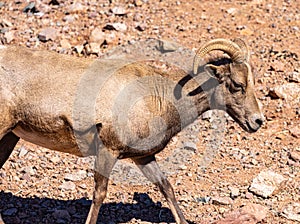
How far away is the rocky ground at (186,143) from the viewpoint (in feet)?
31.1

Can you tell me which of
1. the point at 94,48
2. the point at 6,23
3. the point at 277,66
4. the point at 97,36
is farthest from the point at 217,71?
the point at 6,23

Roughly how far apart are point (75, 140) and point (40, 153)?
2667mm

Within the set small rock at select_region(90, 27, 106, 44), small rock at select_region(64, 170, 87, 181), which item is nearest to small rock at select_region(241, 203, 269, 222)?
small rock at select_region(64, 170, 87, 181)

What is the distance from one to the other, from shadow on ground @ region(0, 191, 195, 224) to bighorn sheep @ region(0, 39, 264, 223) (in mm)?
788

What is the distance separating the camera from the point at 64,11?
48.2 feet

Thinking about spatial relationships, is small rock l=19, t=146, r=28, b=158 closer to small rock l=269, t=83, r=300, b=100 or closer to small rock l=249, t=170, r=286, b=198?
small rock l=249, t=170, r=286, b=198

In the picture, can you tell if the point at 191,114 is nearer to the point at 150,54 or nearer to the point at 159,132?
the point at 159,132

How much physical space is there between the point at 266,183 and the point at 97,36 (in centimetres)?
532

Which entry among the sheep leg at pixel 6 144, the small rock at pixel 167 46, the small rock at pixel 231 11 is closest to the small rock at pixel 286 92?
the small rock at pixel 167 46

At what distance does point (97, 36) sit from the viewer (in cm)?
1356

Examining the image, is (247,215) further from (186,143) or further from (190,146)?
(186,143)

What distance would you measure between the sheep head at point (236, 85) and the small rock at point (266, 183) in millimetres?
1325

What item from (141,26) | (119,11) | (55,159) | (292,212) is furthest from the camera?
(119,11)

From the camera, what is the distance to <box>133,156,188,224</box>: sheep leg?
9000 millimetres
